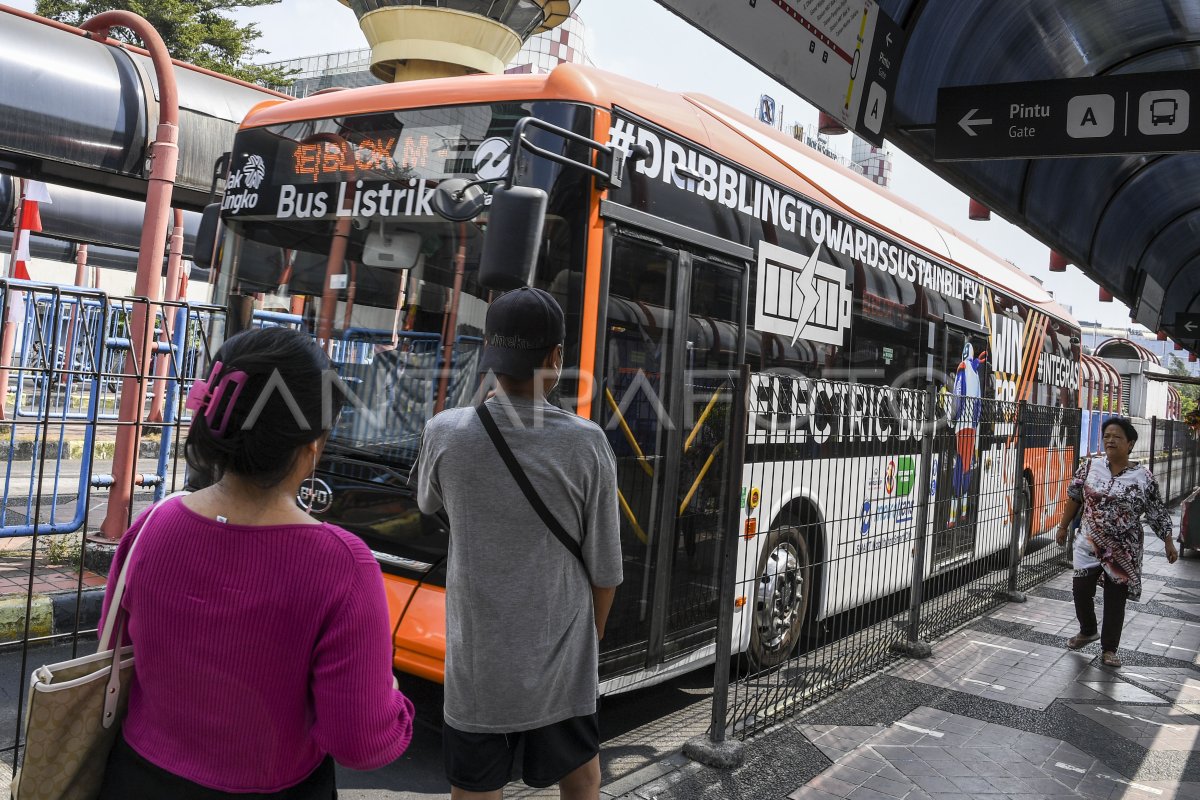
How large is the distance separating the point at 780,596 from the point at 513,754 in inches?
132

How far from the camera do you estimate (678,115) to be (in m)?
5.39

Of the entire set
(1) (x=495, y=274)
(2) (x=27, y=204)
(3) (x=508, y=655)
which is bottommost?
(3) (x=508, y=655)

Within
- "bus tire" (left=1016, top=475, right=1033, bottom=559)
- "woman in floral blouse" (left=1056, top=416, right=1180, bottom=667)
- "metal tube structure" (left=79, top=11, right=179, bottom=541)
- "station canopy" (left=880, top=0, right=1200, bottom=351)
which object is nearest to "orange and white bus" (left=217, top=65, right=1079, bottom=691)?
Result: "station canopy" (left=880, top=0, right=1200, bottom=351)

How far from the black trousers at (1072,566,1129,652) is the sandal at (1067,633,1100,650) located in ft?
0.07

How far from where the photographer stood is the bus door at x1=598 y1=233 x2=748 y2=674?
4.84 m

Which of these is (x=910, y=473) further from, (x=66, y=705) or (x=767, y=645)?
(x=66, y=705)

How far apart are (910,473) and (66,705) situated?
624cm

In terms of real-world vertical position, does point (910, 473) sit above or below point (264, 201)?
below

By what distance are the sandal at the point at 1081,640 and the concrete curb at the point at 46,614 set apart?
7.14 metres

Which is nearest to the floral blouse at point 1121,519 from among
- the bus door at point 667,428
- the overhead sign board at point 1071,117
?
the overhead sign board at point 1071,117

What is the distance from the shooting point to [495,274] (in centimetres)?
407

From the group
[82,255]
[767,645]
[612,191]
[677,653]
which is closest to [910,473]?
[767,645]

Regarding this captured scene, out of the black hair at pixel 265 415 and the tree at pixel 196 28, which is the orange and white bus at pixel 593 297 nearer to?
the black hair at pixel 265 415

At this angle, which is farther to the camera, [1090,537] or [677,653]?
[1090,537]
